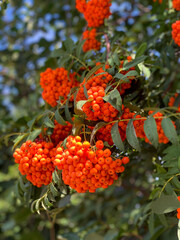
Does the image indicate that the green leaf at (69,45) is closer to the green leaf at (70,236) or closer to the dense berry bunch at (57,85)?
the dense berry bunch at (57,85)

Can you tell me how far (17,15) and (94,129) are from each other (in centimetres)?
390

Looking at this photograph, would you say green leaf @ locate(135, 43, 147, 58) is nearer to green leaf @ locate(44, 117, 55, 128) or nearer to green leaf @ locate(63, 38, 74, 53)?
green leaf @ locate(63, 38, 74, 53)

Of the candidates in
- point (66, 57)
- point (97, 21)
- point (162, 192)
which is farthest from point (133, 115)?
point (97, 21)

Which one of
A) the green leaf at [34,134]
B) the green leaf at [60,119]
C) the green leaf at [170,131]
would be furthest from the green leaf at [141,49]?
the green leaf at [34,134]

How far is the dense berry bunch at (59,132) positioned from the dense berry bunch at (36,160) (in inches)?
5.2

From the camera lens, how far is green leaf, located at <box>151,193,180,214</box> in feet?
5.21

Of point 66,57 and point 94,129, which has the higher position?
point 66,57

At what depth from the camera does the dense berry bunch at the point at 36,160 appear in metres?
1.72

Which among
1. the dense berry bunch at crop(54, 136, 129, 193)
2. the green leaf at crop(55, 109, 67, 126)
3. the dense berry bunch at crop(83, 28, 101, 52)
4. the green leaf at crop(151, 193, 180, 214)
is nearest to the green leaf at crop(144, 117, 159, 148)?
the dense berry bunch at crop(54, 136, 129, 193)

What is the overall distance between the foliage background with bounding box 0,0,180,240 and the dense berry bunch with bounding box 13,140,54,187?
439 mm

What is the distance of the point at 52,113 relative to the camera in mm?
1918

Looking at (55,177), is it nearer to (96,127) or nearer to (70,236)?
(96,127)

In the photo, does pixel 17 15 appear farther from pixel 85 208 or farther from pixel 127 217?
pixel 127 217

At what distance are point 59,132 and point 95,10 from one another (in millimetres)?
1038
